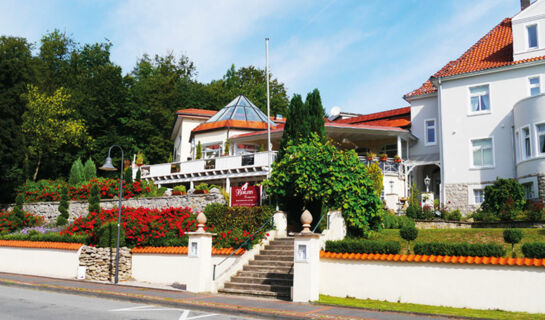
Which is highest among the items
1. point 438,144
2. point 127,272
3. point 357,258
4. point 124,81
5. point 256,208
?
point 124,81

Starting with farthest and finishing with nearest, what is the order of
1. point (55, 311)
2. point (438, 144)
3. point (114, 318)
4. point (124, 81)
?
point (124, 81) < point (438, 144) < point (55, 311) < point (114, 318)

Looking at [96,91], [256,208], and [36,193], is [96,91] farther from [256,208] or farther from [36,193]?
[256,208]

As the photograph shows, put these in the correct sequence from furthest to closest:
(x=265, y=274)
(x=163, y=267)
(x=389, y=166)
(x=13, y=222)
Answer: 1. (x=389, y=166)
2. (x=13, y=222)
3. (x=163, y=267)
4. (x=265, y=274)

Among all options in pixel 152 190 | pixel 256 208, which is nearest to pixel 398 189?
pixel 256 208

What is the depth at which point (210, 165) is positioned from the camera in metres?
29.2

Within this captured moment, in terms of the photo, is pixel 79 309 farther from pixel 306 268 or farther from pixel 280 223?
pixel 280 223

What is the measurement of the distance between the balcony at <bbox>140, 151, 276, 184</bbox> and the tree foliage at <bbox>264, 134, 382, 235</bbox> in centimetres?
681

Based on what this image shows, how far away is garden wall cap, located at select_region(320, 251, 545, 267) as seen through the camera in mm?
11234

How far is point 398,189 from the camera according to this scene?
28.1m

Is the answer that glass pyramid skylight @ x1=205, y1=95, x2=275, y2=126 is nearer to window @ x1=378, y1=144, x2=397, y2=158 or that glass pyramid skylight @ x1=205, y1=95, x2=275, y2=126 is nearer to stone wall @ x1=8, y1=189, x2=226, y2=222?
window @ x1=378, y1=144, x2=397, y2=158

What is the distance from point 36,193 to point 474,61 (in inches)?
1082

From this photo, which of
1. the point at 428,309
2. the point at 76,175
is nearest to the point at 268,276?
the point at 428,309

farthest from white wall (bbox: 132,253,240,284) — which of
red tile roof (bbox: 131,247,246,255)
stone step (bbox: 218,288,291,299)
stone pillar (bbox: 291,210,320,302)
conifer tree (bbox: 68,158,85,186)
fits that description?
conifer tree (bbox: 68,158,85,186)

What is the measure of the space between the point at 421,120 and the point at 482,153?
5.43 m
